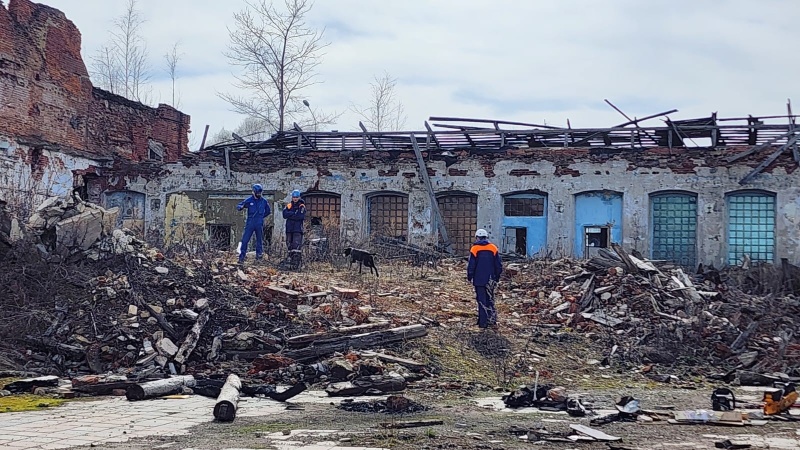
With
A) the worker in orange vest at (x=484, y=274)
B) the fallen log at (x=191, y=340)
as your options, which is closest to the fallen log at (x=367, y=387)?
the fallen log at (x=191, y=340)

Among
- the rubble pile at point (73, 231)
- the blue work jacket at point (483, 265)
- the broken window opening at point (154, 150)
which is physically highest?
the broken window opening at point (154, 150)

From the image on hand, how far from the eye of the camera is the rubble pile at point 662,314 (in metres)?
11.7

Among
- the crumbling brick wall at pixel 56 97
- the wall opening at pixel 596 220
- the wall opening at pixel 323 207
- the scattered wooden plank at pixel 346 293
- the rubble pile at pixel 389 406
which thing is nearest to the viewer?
the rubble pile at pixel 389 406

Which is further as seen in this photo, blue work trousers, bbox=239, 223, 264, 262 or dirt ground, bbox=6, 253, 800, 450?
blue work trousers, bbox=239, 223, 264, 262

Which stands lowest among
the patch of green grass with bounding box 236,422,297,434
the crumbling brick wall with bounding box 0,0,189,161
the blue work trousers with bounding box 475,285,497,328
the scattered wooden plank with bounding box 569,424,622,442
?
the patch of green grass with bounding box 236,422,297,434

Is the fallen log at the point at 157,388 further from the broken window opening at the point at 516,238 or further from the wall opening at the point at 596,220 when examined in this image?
the wall opening at the point at 596,220

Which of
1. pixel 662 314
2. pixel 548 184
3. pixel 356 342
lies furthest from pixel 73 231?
pixel 548 184

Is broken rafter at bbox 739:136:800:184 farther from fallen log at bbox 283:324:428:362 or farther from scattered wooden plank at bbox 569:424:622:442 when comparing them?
scattered wooden plank at bbox 569:424:622:442

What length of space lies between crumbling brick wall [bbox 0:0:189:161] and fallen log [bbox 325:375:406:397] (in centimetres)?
1543

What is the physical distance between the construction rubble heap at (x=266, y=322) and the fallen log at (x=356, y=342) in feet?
0.05

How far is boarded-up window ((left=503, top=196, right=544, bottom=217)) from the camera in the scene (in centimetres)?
2297

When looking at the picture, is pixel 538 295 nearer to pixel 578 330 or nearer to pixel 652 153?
pixel 578 330

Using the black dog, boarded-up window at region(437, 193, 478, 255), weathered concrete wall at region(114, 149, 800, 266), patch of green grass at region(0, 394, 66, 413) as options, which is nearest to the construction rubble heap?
patch of green grass at region(0, 394, 66, 413)

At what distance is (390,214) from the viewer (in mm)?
23688
